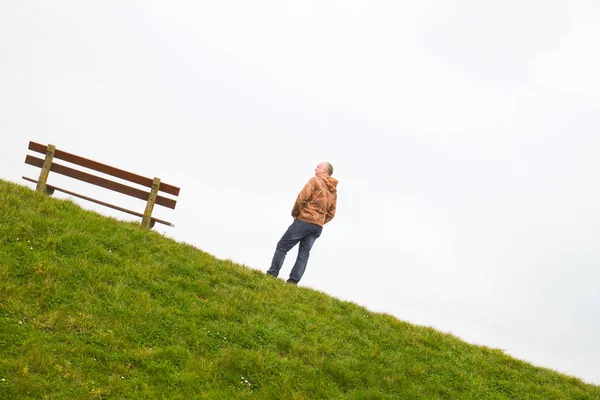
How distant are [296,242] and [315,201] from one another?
106 centimetres

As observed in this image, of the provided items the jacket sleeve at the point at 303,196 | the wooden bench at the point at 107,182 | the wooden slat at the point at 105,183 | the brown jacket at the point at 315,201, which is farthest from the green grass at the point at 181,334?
the jacket sleeve at the point at 303,196

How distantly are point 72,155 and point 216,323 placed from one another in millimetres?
6706

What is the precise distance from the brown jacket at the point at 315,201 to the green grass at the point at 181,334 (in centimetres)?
167

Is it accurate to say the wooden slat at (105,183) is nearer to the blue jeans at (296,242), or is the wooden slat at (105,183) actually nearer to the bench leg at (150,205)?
the bench leg at (150,205)

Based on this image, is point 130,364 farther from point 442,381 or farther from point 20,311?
point 442,381

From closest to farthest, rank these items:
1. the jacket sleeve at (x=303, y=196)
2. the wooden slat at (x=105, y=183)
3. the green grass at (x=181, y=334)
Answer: the green grass at (x=181, y=334), the jacket sleeve at (x=303, y=196), the wooden slat at (x=105, y=183)

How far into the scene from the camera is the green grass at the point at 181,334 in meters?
7.08

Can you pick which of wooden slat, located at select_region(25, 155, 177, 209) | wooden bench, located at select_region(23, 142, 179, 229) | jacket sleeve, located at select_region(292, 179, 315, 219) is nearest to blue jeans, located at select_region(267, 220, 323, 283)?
jacket sleeve, located at select_region(292, 179, 315, 219)

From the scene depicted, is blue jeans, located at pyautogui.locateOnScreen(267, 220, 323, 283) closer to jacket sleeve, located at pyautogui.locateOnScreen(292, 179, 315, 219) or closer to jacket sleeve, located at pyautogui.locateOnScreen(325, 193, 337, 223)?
jacket sleeve, located at pyautogui.locateOnScreen(292, 179, 315, 219)

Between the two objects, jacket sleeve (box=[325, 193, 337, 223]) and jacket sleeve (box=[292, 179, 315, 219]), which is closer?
jacket sleeve (box=[292, 179, 315, 219])

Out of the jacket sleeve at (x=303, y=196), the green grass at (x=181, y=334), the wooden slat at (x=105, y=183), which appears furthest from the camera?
the wooden slat at (x=105, y=183)

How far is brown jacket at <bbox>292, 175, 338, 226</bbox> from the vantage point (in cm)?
1228

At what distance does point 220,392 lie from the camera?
721 centimetres

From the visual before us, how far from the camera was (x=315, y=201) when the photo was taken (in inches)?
488
